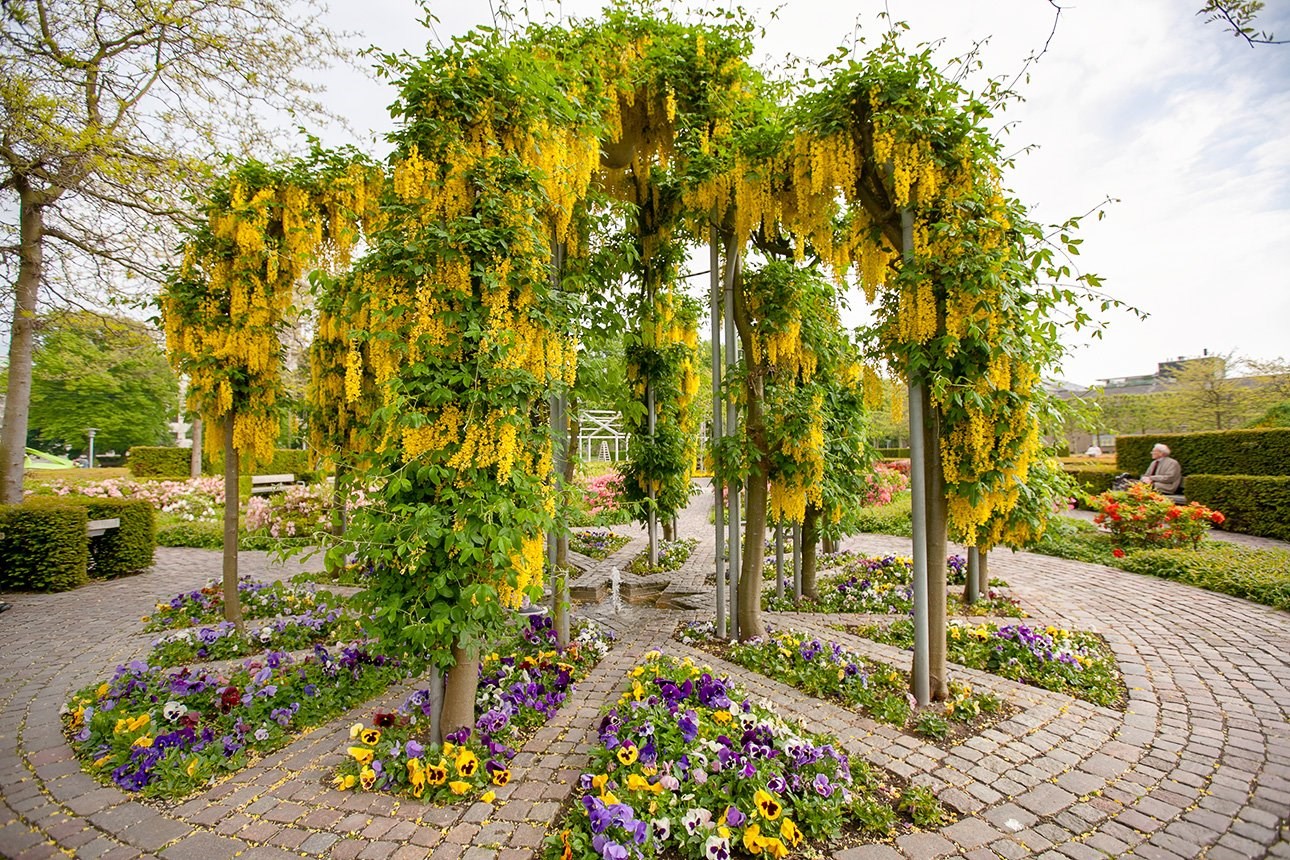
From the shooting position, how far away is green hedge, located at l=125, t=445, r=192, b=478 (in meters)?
17.0

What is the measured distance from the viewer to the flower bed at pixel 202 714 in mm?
2742

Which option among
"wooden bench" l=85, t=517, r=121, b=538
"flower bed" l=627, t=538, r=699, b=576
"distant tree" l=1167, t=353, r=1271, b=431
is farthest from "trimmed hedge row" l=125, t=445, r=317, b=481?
"distant tree" l=1167, t=353, r=1271, b=431

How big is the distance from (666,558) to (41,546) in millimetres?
7880

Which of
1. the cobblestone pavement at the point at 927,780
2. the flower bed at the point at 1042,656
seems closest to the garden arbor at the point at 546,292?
the cobblestone pavement at the point at 927,780

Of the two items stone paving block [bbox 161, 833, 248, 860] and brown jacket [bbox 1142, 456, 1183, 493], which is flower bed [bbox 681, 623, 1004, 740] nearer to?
stone paving block [bbox 161, 833, 248, 860]

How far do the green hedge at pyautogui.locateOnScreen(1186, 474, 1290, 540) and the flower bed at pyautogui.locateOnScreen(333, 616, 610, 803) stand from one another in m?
11.1

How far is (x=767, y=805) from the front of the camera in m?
2.28

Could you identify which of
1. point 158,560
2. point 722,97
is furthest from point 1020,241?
point 158,560

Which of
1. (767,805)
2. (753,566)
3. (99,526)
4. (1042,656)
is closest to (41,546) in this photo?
(99,526)

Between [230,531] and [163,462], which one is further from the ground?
[163,462]

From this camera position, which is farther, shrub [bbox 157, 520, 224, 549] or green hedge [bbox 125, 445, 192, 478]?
green hedge [bbox 125, 445, 192, 478]

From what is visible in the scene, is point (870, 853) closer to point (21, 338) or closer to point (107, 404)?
point (21, 338)

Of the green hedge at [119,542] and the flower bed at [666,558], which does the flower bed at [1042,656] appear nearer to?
the flower bed at [666,558]

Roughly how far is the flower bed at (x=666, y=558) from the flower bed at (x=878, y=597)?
1.69 m
